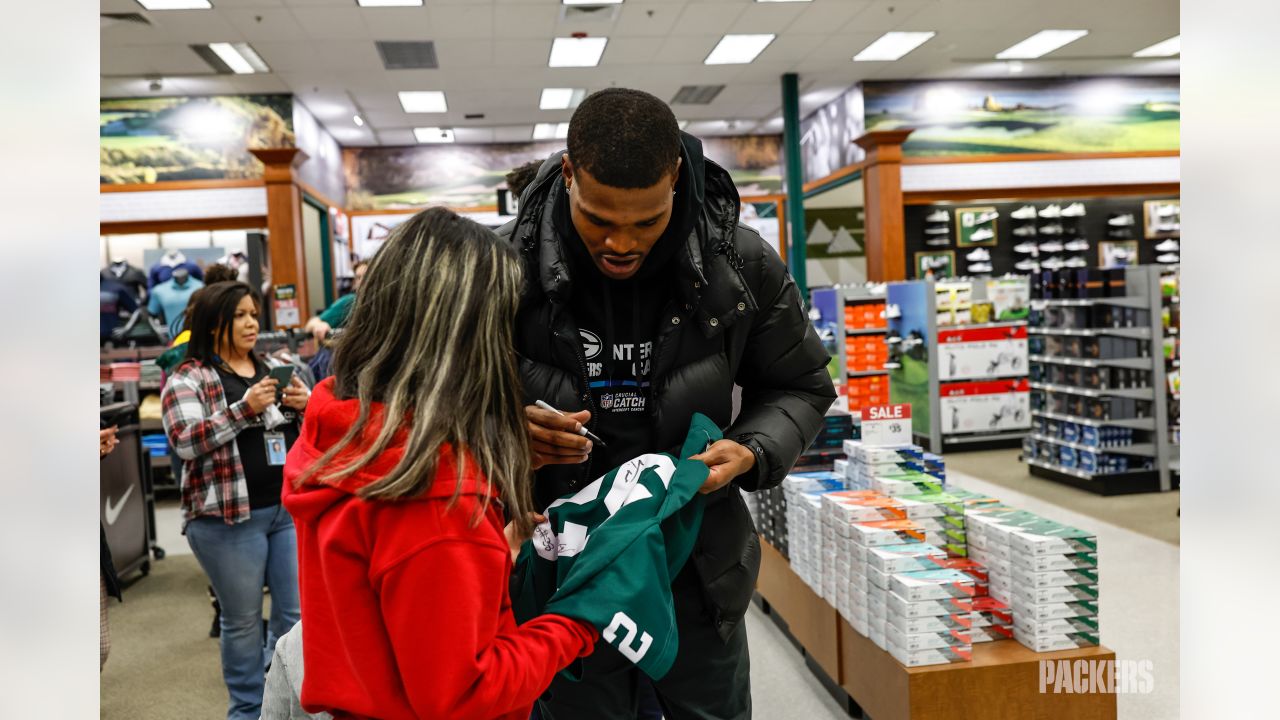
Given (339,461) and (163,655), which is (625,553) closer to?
(339,461)

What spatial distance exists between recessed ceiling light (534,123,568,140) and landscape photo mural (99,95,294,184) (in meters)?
4.41

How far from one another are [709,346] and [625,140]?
1.45 feet

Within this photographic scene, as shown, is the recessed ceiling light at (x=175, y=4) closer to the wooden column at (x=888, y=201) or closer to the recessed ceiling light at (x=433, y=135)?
the recessed ceiling light at (x=433, y=135)

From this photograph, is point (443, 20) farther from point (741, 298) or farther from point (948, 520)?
point (741, 298)

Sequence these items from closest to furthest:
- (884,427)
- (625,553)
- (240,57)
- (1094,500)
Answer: (625,553) < (884,427) < (1094,500) < (240,57)

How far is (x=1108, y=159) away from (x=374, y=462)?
46.1 feet

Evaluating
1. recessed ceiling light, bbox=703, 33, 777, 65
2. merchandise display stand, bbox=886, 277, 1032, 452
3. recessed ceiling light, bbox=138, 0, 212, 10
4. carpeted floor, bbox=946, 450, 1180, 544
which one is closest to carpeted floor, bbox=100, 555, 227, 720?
recessed ceiling light, bbox=138, 0, 212, 10

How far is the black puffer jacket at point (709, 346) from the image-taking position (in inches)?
60.4

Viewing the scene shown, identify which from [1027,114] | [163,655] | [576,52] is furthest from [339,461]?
[1027,114]

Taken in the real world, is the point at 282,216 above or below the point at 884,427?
above

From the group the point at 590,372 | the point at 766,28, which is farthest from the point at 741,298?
the point at 766,28

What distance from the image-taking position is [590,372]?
1.57 meters

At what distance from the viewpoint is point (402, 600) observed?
1037mm
